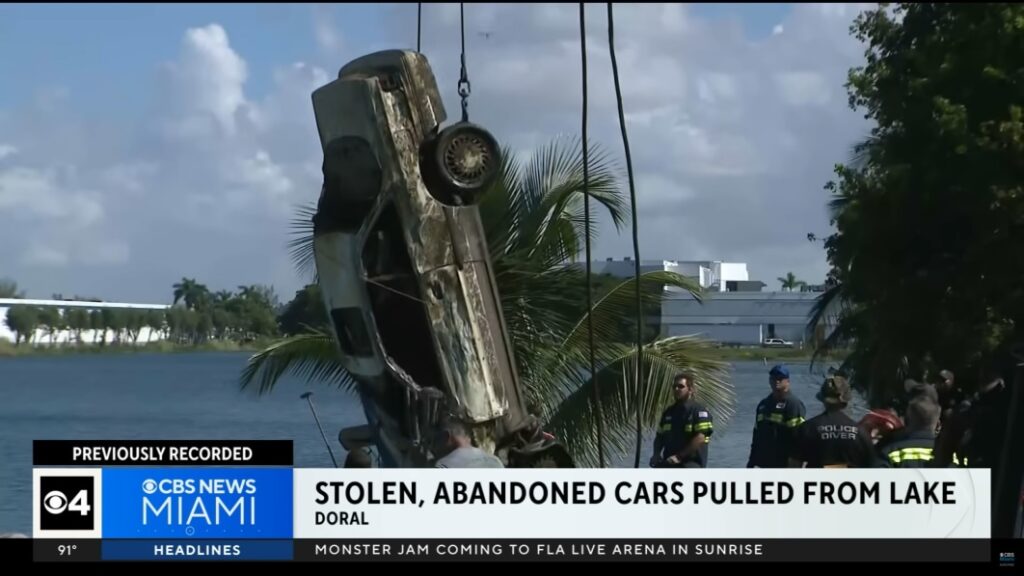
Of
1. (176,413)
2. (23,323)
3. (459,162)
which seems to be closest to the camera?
(459,162)

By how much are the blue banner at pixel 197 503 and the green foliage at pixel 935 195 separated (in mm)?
10397

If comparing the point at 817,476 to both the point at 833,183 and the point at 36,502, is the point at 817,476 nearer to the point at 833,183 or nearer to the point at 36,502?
the point at 36,502

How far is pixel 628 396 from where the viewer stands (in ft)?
45.5

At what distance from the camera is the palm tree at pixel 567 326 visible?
13.7 metres

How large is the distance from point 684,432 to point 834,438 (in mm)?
1656

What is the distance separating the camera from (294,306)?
1452 cm

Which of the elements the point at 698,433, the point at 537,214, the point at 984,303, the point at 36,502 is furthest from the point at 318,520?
the point at 984,303

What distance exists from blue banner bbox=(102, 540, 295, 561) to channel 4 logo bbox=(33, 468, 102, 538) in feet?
0.47

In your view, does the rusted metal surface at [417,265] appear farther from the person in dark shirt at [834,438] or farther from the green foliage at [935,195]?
the green foliage at [935,195]

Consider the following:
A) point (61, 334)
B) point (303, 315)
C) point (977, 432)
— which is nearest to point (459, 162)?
point (977, 432)

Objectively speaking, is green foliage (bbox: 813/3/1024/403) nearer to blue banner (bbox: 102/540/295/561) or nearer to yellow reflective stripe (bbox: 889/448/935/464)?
yellow reflective stripe (bbox: 889/448/935/464)

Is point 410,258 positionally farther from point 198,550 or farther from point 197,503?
point 198,550

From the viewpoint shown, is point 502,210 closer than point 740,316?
Yes

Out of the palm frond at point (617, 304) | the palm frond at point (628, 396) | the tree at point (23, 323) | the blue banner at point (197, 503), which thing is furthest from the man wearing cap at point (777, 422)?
the tree at point (23, 323)
